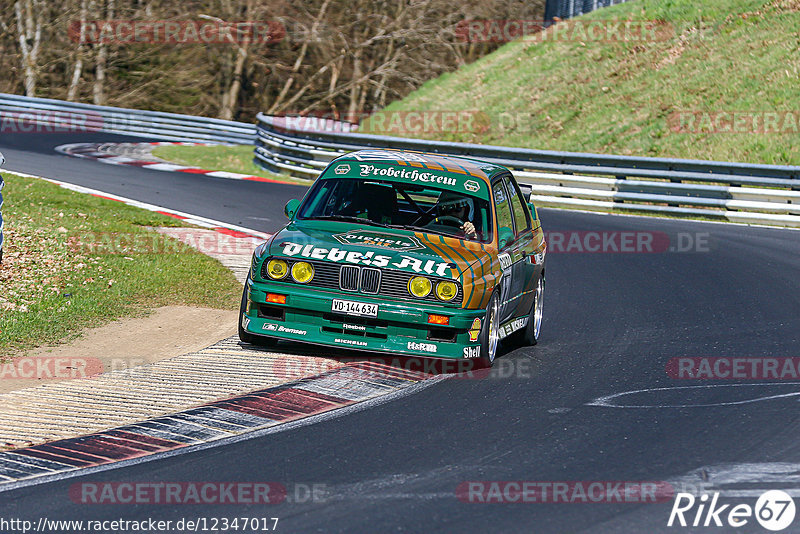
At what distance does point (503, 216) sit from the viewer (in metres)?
9.84

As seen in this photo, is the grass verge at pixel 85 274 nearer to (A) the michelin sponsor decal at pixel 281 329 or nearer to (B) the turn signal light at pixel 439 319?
(A) the michelin sponsor decal at pixel 281 329

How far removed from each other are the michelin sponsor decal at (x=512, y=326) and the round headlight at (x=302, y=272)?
164cm

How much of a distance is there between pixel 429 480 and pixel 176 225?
430 inches

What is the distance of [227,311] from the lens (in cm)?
1104

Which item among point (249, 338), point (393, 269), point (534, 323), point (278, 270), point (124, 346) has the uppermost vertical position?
point (393, 269)

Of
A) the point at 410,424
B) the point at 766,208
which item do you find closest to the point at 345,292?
the point at 410,424

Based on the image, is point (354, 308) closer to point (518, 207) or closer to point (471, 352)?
point (471, 352)

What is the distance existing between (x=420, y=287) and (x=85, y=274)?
4734mm

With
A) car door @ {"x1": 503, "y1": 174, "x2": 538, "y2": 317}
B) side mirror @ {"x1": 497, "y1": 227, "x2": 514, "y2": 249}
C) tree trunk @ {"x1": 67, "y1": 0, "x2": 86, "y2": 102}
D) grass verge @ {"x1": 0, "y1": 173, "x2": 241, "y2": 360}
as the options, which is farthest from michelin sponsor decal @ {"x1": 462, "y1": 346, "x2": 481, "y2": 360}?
tree trunk @ {"x1": 67, "y1": 0, "x2": 86, "y2": 102}

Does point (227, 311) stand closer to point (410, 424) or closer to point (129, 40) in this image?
point (410, 424)

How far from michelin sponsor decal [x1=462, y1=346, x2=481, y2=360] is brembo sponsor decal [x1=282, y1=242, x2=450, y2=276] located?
579 mm

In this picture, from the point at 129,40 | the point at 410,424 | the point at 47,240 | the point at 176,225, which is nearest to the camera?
the point at 410,424

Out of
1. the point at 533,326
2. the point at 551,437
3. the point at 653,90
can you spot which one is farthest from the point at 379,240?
the point at 653,90

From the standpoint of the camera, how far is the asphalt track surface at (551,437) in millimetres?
5254
